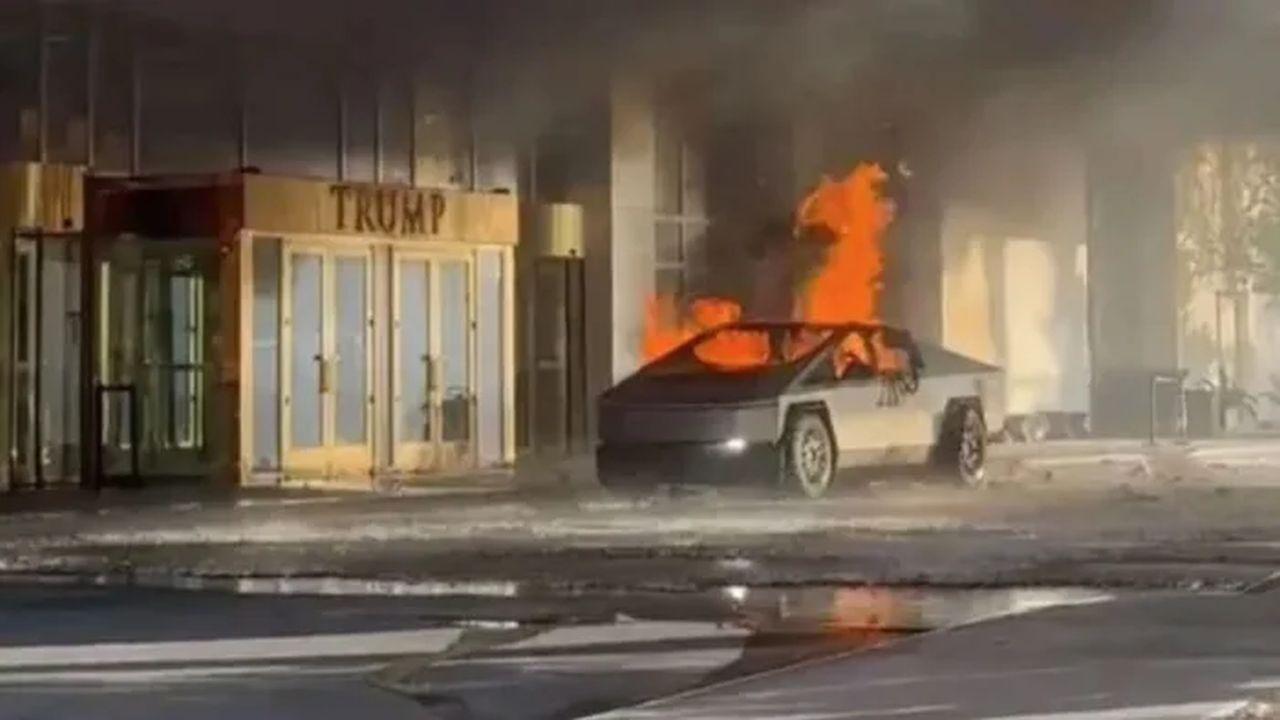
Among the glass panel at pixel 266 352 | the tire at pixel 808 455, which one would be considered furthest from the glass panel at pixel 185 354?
the tire at pixel 808 455

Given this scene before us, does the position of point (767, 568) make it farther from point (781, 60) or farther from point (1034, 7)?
point (781, 60)

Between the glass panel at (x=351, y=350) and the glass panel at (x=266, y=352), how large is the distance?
1.02 metres

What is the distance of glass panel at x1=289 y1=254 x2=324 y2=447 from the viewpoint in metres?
25.7

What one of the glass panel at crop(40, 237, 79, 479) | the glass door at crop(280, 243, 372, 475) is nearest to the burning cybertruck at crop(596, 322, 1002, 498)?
the glass door at crop(280, 243, 372, 475)

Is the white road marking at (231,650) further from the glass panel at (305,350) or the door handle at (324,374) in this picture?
the door handle at (324,374)

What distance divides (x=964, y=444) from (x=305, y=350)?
670 centimetres

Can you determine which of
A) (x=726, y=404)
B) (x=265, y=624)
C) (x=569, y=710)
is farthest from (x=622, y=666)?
(x=726, y=404)

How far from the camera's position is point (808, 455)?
70.3ft

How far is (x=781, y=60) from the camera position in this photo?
2906cm

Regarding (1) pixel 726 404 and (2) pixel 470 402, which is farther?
(2) pixel 470 402

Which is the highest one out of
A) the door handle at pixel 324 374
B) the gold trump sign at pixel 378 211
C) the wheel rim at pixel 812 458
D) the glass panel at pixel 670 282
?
the gold trump sign at pixel 378 211

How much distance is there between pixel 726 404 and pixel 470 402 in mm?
7527

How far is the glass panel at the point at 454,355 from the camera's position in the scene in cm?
2778

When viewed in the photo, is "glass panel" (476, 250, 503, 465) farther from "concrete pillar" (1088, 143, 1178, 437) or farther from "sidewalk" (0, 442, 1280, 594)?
"concrete pillar" (1088, 143, 1178, 437)
